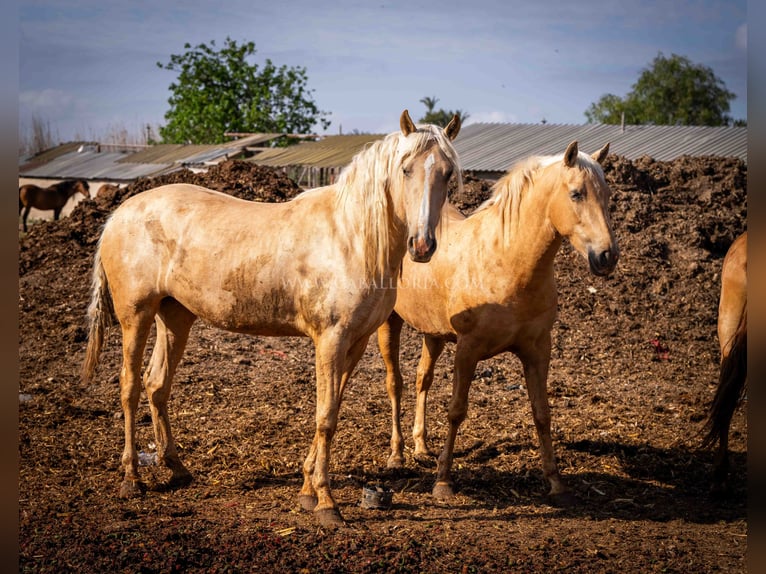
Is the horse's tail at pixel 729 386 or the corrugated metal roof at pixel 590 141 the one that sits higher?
the corrugated metal roof at pixel 590 141

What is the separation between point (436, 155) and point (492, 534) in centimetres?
227

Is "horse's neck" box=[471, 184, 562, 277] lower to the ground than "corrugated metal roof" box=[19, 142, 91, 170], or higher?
lower

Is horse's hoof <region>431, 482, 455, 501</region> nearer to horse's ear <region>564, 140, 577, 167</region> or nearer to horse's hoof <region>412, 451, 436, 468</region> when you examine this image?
horse's hoof <region>412, 451, 436, 468</region>

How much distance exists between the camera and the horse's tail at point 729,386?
4695mm

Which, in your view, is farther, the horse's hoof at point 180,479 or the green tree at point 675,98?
the green tree at point 675,98

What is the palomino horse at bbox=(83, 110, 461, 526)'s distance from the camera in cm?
405

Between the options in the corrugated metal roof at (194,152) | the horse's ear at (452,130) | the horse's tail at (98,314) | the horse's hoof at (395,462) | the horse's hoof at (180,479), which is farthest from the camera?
the corrugated metal roof at (194,152)

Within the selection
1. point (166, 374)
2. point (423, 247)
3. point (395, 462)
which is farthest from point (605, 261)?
point (166, 374)

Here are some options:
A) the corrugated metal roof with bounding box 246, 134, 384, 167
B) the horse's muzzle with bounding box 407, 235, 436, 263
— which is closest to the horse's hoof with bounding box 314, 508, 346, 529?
the horse's muzzle with bounding box 407, 235, 436, 263

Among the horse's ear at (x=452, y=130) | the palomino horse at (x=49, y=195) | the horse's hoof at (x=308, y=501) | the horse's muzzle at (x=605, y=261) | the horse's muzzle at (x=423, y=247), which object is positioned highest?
the palomino horse at (x=49, y=195)

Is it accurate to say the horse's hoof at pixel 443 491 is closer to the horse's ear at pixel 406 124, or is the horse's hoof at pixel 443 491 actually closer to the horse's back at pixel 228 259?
the horse's back at pixel 228 259

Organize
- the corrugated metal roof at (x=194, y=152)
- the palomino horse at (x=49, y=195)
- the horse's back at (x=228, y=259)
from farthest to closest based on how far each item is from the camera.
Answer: the corrugated metal roof at (x=194, y=152) → the palomino horse at (x=49, y=195) → the horse's back at (x=228, y=259)

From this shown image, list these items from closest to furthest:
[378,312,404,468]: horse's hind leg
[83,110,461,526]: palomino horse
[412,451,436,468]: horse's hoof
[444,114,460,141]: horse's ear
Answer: [83,110,461,526]: palomino horse
[444,114,460,141]: horse's ear
[412,451,436,468]: horse's hoof
[378,312,404,468]: horse's hind leg

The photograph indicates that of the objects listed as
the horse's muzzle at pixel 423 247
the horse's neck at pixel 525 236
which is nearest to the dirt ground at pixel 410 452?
the horse's muzzle at pixel 423 247
